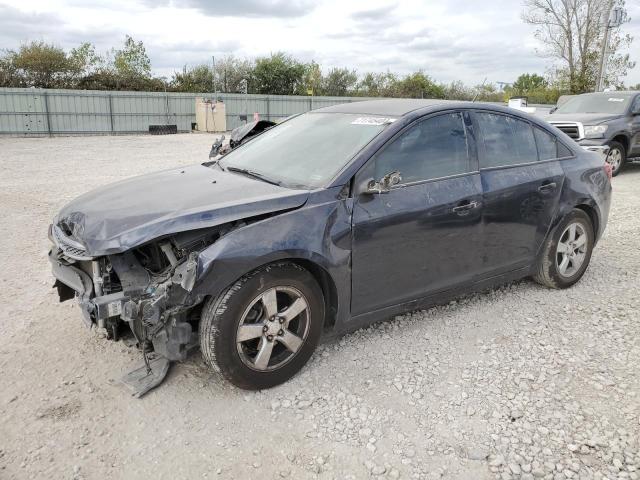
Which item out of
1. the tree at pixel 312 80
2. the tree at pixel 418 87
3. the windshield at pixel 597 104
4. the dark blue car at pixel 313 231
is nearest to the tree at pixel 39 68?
the tree at pixel 312 80

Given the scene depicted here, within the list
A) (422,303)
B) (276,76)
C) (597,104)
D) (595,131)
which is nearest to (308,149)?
(422,303)

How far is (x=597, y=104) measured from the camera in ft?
40.0

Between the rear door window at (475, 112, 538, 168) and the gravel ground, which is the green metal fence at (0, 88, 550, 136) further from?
the gravel ground

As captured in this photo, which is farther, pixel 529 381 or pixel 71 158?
pixel 71 158

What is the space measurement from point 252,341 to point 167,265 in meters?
0.68

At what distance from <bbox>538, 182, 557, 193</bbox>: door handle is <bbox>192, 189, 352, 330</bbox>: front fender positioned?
191cm

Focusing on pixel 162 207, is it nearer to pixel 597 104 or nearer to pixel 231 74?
pixel 597 104

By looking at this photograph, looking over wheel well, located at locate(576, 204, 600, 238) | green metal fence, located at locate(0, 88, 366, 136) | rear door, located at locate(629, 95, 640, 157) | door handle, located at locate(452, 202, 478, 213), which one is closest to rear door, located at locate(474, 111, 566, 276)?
door handle, located at locate(452, 202, 478, 213)

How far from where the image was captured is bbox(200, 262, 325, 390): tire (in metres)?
3.02

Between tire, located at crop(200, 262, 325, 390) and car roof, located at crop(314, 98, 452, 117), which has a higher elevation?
car roof, located at crop(314, 98, 452, 117)

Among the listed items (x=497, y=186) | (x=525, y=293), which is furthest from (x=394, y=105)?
(x=525, y=293)

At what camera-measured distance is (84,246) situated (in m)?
3.12

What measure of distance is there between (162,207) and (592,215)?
12.6 ft

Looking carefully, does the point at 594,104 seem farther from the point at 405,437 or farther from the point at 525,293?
the point at 405,437
